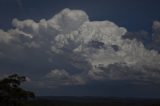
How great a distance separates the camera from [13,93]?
5678cm

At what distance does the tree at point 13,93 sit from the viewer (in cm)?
5612

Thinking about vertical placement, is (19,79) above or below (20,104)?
above

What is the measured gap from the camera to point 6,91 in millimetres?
57062

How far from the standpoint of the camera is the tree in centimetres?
5612

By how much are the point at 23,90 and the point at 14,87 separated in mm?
1472

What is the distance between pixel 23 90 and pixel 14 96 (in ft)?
6.74

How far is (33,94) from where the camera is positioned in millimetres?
59375

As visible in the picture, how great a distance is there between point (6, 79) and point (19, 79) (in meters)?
2.08

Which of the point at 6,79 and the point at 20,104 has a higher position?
the point at 6,79

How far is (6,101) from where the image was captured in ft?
184

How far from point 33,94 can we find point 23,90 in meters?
1.93

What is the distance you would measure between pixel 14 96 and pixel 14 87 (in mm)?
1785

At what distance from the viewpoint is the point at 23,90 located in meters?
58.3

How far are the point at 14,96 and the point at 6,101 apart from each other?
57.7 inches
